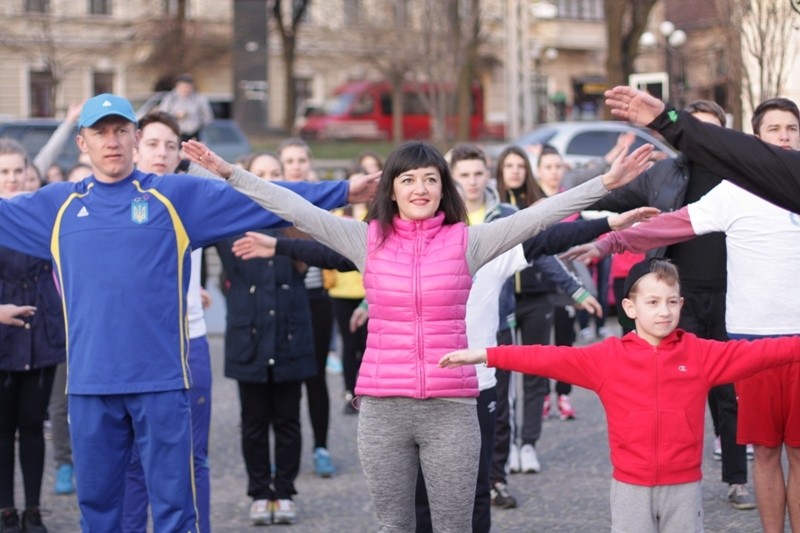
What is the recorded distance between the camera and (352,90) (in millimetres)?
50031

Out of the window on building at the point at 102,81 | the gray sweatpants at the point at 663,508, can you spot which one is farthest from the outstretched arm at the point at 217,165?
the window on building at the point at 102,81

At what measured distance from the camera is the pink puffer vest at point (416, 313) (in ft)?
17.1

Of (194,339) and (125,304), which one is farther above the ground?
(125,304)

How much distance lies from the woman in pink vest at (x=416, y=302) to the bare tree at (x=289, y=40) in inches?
1619

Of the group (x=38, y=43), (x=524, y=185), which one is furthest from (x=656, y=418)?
(x=38, y=43)

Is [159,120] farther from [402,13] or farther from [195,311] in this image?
[402,13]

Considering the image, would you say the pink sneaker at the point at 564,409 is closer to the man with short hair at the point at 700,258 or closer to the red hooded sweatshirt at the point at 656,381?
the man with short hair at the point at 700,258

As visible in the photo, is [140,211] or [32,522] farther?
[32,522]

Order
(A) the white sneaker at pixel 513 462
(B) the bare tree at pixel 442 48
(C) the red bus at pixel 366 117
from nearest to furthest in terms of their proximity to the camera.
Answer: (A) the white sneaker at pixel 513 462 → (B) the bare tree at pixel 442 48 → (C) the red bus at pixel 366 117

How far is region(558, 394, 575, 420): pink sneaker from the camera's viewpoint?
35.8 feet

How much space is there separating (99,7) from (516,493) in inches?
2031

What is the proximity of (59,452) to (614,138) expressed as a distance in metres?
15.1

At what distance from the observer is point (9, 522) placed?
24.8 feet

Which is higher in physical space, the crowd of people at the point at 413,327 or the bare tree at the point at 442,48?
the bare tree at the point at 442,48
